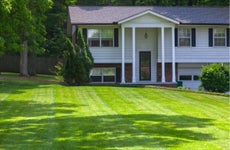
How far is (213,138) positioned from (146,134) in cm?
154

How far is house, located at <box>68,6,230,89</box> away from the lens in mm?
32688

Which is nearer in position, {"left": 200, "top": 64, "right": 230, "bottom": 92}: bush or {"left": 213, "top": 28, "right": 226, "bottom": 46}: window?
{"left": 200, "top": 64, "right": 230, "bottom": 92}: bush

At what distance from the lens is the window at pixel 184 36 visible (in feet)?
111

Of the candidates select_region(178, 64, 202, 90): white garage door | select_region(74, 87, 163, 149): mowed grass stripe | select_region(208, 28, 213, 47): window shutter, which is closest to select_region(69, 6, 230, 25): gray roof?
select_region(208, 28, 213, 47): window shutter

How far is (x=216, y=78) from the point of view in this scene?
85.8ft

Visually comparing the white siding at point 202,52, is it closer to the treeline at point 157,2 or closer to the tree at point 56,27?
the treeline at point 157,2

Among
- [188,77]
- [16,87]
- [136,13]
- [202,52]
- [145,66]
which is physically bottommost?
[16,87]

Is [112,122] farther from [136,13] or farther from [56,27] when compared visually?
[56,27]

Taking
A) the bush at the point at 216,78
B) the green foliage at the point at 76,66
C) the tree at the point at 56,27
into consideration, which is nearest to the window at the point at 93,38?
the green foliage at the point at 76,66

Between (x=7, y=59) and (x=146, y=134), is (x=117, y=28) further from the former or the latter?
(x=146, y=134)

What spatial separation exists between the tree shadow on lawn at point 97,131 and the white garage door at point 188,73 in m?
20.2

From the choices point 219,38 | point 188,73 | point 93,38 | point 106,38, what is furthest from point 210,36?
point 93,38

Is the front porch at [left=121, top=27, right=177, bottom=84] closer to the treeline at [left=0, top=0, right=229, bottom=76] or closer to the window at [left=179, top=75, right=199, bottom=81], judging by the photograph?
the window at [left=179, top=75, right=199, bottom=81]

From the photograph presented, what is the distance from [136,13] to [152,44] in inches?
103
